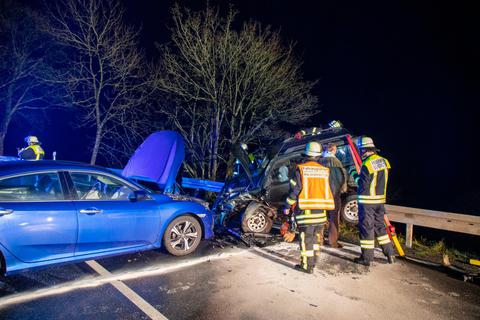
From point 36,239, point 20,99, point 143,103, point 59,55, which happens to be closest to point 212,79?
point 143,103

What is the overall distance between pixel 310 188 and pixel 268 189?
258 cm

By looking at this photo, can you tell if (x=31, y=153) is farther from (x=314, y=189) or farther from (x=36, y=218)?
(x=314, y=189)

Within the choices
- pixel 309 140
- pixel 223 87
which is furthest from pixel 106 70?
pixel 309 140

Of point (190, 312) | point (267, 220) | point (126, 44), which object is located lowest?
point (190, 312)

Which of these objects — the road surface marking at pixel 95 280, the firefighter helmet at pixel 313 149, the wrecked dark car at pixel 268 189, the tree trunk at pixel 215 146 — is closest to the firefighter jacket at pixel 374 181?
the firefighter helmet at pixel 313 149

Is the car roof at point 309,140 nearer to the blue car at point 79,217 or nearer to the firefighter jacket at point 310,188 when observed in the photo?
the firefighter jacket at point 310,188

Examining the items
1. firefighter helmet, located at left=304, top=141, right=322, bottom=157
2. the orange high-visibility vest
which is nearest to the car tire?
the orange high-visibility vest

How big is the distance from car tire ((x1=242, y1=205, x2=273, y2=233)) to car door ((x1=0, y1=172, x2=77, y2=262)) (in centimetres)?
363

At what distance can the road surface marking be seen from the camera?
13.0 feet

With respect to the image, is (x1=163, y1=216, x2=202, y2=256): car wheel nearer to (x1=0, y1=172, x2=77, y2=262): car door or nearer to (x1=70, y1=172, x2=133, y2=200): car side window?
(x1=70, y1=172, x2=133, y2=200): car side window

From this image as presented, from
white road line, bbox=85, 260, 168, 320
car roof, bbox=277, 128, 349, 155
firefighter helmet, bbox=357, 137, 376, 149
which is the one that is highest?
car roof, bbox=277, 128, 349, 155

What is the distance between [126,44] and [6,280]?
11.5m

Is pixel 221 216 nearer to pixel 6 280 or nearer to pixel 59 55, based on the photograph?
pixel 6 280

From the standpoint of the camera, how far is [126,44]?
14102 millimetres
